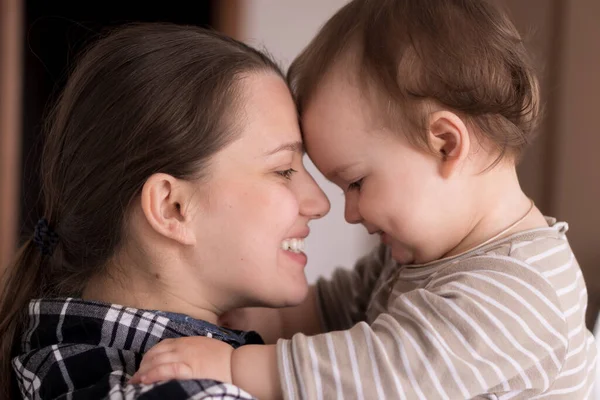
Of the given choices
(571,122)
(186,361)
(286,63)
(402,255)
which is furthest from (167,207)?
(286,63)

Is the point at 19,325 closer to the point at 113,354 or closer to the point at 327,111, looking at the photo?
the point at 113,354

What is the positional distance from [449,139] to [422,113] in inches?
2.1

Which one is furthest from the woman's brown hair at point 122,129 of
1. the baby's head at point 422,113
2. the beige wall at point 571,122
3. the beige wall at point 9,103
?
the beige wall at point 9,103

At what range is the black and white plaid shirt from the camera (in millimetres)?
948

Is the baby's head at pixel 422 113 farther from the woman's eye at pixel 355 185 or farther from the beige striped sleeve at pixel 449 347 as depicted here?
the beige striped sleeve at pixel 449 347

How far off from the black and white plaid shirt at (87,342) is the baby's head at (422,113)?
309 mm

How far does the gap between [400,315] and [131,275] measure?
1.28ft

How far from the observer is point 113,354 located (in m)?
0.97

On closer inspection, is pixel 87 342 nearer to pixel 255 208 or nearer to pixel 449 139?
pixel 255 208

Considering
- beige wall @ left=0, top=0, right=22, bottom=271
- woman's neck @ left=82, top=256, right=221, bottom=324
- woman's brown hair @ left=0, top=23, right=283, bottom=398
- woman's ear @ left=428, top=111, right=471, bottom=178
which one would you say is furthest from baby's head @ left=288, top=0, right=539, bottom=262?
beige wall @ left=0, top=0, right=22, bottom=271

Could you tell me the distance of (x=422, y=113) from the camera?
3.50ft

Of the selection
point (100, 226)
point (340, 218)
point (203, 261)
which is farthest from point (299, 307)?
point (340, 218)

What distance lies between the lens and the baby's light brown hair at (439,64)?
1.06 m

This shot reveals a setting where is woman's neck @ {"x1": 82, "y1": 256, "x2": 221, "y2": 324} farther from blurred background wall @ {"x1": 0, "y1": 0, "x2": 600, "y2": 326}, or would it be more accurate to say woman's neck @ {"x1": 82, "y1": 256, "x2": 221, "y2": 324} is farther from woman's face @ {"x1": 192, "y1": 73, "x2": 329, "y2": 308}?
blurred background wall @ {"x1": 0, "y1": 0, "x2": 600, "y2": 326}
